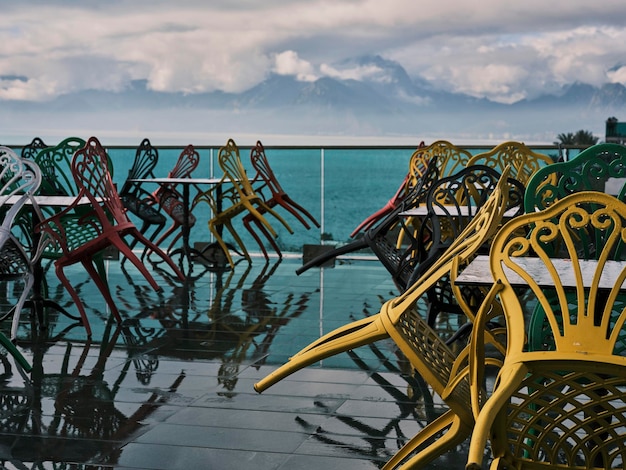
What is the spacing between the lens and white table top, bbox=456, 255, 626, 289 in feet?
8.04

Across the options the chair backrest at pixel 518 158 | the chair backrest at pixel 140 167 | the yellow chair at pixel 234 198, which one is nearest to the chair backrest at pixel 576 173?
the chair backrest at pixel 518 158

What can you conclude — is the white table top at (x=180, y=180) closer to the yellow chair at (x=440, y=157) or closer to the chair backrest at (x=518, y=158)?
the yellow chair at (x=440, y=157)

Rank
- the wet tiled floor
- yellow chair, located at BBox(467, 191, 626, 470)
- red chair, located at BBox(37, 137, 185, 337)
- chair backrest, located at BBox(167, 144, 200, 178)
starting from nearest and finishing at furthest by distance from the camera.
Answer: yellow chair, located at BBox(467, 191, 626, 470), the wet tiled floor, red chair, located at BBox(37, 137, 185, 337), chair backrest, located at BBox(167, 144, 200, 178)

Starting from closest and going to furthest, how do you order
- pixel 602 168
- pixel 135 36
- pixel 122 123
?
1. pixel 602 168
2. pixel 135 36
3. pixel 122 123

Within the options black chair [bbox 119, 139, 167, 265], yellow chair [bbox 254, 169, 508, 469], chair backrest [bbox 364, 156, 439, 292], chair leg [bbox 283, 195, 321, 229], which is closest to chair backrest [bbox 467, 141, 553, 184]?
chair backrest [bbox 364, 156, 439, 292]

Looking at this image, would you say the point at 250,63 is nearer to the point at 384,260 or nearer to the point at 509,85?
the point at 509,85

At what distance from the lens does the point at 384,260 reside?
198 inches

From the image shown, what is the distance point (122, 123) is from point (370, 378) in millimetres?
63950

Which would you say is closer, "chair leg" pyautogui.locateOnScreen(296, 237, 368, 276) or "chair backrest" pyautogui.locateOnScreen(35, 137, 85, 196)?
"chair leg" pyautogui.locateOnScreen(296, 237, 368, 276)

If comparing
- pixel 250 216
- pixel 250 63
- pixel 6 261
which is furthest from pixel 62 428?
pixel 250 63

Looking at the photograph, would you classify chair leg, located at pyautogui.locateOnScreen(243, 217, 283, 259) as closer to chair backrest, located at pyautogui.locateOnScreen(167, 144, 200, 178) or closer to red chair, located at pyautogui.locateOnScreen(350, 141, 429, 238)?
red chair, located at pyautogui.locateOnScreen(350, 141, 429, 238)

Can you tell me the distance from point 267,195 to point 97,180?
365cm

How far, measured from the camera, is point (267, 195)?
912cm

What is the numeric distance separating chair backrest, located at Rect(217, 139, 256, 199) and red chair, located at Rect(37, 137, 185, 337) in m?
2.88
